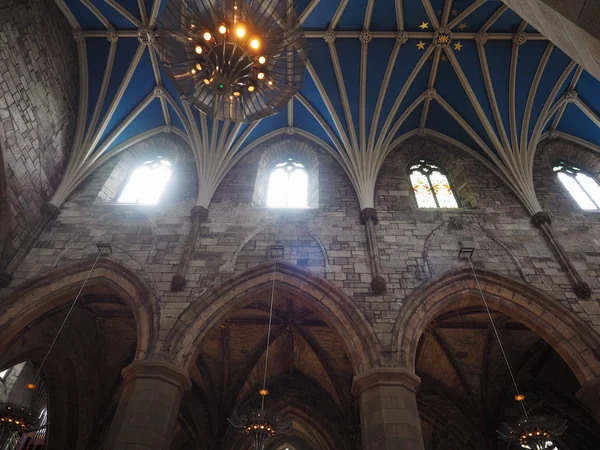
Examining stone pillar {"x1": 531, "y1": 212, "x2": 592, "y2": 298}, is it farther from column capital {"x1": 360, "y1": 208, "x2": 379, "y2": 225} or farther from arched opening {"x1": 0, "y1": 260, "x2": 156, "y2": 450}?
arched opening {"x1": 0, "y1": 260, "x2": 156, "y2": 450}

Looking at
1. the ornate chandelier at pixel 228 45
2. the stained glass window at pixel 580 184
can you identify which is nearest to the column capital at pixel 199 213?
the ornate chandelier at pixel 228 45

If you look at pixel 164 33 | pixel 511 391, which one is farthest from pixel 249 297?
pixel 511 391

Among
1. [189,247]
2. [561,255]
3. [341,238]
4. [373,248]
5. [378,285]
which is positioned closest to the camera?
[378,285]

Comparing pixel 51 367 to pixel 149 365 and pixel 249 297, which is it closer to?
pixel 149 365

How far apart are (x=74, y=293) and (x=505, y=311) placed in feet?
31.7

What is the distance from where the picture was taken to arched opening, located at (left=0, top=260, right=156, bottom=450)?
28.6ft

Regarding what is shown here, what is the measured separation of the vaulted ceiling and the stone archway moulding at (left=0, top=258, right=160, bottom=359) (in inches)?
117

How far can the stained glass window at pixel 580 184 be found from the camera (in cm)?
1103

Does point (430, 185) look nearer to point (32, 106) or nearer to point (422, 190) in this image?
point (422, 190)

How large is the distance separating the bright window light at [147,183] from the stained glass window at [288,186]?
10.6 feet

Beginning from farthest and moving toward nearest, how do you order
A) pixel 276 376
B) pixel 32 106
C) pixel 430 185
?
pixel 276 376
pixel 430 185
pixel 32 106

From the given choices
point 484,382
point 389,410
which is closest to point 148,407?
point 389,410

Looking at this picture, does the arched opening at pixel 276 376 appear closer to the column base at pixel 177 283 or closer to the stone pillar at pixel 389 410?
the column base at pixel 177 283

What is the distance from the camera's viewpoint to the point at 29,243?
9.27 metres
